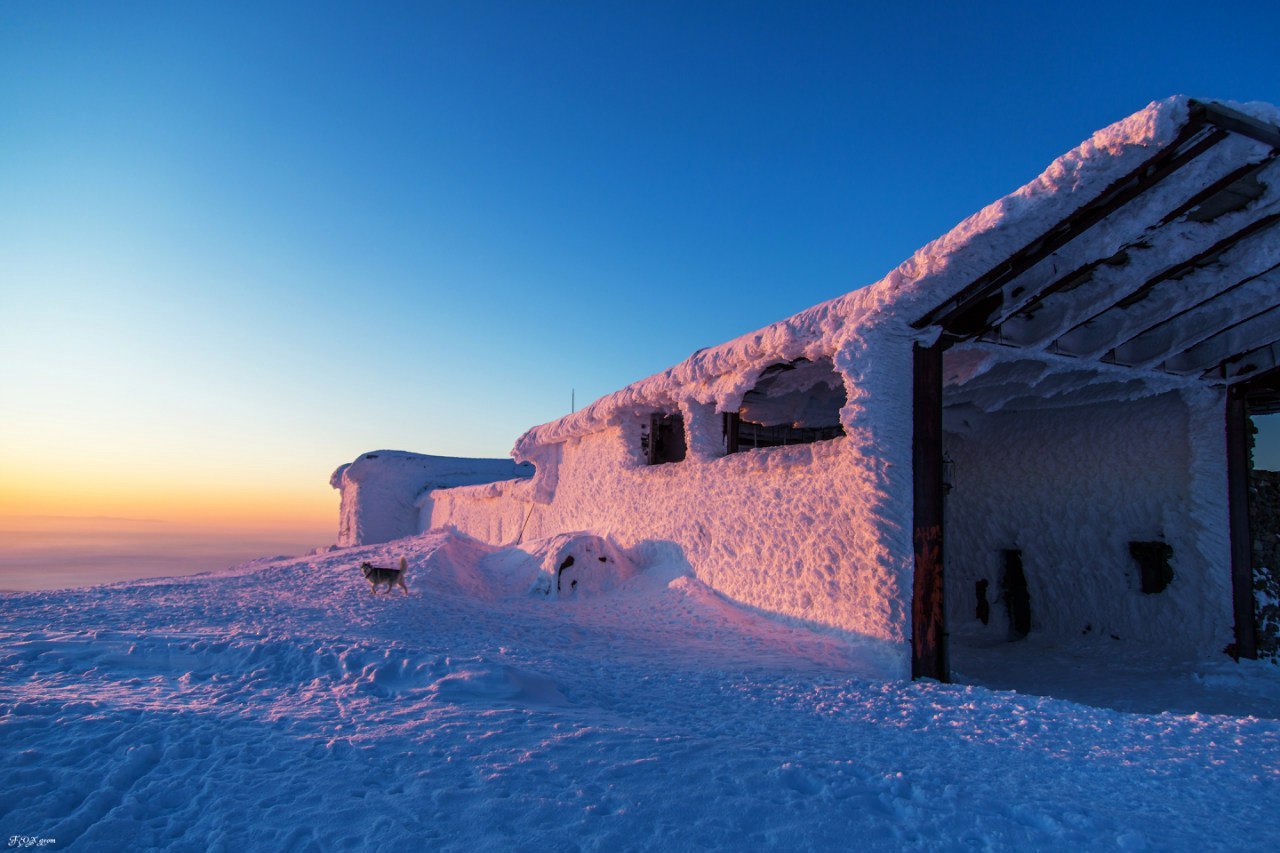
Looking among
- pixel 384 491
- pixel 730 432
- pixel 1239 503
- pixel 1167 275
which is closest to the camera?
pixel 1167 275

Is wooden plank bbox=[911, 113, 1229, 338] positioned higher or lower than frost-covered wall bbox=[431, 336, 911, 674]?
higher

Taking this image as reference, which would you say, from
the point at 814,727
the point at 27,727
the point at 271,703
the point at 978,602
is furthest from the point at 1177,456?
the point at 27,727

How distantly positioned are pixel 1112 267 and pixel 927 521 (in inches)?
122

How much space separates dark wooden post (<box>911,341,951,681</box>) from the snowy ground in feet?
2.10

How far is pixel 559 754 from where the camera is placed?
304 centimetres

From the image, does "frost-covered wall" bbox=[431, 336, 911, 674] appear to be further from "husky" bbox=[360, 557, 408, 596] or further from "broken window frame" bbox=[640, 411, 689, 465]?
"husky" bbox=[360, 557, 408, 596]

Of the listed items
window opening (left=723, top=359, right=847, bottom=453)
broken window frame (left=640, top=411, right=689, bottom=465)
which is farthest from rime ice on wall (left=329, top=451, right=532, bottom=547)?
window opening (left=723, top=359, right=847, bottom=453)

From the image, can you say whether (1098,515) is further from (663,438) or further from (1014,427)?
(663,438)

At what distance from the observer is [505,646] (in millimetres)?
6254

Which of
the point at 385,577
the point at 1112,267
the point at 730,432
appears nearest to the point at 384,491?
the point at 385,577

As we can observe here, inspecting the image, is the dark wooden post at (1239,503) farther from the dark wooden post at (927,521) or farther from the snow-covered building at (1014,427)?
the dark wooden post at (927,521)

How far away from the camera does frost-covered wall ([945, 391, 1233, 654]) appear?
9195 mm

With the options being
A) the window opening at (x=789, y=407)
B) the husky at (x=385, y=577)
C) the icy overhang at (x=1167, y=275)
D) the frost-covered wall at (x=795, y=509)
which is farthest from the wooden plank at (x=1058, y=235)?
the husky at (x=385, y=577)

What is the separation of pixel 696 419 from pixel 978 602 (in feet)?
20.5
